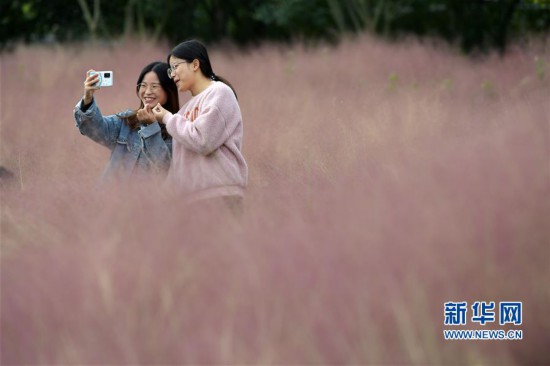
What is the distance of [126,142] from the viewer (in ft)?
15.6

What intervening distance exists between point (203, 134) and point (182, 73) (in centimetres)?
37

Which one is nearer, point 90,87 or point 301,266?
point 301,266

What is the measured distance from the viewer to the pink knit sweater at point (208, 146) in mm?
4293

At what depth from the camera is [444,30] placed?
2611 cm

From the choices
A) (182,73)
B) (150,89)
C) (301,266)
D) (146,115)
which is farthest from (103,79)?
(301,266)

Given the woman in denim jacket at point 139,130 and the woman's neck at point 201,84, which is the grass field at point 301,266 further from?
the woman's neck at point 201,84

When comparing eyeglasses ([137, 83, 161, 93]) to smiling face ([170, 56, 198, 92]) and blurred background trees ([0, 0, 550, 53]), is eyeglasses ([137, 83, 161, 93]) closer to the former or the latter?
smiling face ([170, 56, 198, 92])

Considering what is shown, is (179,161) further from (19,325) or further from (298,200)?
(19,325)

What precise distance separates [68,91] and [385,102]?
499 centimetres

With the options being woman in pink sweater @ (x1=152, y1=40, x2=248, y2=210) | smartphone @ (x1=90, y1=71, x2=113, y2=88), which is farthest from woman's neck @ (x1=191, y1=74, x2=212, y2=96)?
smartphone @ (x1=90, y1=71, x2=113, y2=88)

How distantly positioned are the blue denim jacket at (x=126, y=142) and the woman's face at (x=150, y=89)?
12cm

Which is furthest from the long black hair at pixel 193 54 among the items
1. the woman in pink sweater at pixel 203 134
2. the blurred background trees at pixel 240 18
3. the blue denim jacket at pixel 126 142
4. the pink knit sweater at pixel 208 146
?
the blurred background trees at pixel 240 18

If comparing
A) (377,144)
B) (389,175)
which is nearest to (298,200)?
(389,175)

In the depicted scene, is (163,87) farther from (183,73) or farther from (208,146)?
(208,146)
